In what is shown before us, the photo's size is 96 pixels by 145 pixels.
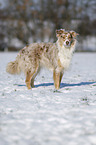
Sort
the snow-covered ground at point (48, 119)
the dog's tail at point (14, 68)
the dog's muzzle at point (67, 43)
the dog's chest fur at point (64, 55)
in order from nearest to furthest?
the snow-covered ground at point (48, 119) < the dog's muzzle at point (67, 43) < the dog's chest fur at point (64, 55) < the dog's tail at point (14, 68)

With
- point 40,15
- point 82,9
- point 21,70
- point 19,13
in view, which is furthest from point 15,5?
point 21,70

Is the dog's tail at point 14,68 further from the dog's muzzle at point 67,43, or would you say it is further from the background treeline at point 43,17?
the background treeline at point 43,17

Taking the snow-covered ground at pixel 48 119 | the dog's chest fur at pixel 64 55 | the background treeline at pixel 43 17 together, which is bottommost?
the snow-covered ground at pixel 48 119

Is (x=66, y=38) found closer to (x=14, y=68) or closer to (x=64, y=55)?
(x=64, y=55)

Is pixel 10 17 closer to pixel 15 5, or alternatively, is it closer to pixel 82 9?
pixel 15 5

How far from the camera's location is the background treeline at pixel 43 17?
40.4 m

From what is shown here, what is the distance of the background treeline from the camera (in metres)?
40.4

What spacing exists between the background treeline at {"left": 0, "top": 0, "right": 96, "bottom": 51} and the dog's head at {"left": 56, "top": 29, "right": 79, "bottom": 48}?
109 ft

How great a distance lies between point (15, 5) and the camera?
4019cm

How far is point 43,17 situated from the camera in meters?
41.0

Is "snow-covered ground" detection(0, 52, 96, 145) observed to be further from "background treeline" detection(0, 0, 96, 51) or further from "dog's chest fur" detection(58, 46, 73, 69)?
"background treeline" detection(0, 0, 96, 51)

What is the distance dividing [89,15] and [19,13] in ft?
47.5

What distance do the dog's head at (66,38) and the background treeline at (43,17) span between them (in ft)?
109

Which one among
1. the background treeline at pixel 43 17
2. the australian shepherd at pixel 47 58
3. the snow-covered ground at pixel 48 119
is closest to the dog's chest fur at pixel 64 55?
the australian shepherd at pixel 47 58
